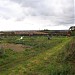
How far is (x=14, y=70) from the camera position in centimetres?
1658

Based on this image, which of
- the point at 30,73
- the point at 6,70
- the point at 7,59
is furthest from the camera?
the point at 7,59

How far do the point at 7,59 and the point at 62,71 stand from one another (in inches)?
313

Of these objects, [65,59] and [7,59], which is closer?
[65,59]

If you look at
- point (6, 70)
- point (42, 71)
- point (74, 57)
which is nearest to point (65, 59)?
point (74, 57)

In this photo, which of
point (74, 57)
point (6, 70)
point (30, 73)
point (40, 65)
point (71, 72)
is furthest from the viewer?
point (74, 57)

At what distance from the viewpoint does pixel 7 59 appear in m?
21.6

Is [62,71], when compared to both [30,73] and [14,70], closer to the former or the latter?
[30,73]

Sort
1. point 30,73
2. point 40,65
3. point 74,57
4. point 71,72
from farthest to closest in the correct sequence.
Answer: point 74,57 < point 40,65 < point 30,73 < point 71,72

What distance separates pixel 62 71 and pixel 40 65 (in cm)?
383

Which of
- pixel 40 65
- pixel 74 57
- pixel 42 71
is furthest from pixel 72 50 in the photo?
pixel 42 71

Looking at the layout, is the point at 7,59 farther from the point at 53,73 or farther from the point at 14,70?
the point at 53,73

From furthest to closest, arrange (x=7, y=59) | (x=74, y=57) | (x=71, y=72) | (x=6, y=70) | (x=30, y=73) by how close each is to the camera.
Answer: (x=7, y=59) → (x=74, y=57) → (x=6, y=70) → (x=30, y=73) → (x=71, y=72)

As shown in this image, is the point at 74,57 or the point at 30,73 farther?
the point at 74,57

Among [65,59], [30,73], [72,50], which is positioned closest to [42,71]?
[30,73]
